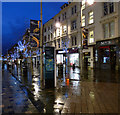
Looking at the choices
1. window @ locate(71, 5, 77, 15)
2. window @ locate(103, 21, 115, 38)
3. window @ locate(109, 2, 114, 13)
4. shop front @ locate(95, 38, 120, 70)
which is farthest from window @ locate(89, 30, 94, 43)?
window @ locate(71, 5, 77, 15)

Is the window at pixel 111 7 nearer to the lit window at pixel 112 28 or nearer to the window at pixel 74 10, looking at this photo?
the lit window at pixel 112 28

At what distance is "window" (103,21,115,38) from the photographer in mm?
20347

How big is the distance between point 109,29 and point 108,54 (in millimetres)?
4375

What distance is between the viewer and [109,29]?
68.1ft

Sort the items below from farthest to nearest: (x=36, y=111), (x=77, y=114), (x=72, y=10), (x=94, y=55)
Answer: (x=72, y=10), (x=94, y=55), (x=36, y=111), (x=77, y=114)

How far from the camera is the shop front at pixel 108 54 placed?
19.1 m

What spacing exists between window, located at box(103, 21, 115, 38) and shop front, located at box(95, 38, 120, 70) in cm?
131

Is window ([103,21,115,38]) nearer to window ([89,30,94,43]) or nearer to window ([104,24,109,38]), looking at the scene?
window ([104,24,109,38])

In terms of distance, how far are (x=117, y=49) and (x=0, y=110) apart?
61.3 feet

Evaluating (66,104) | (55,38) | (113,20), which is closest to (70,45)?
(55,38)

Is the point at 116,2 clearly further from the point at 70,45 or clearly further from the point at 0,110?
the point at 0,110

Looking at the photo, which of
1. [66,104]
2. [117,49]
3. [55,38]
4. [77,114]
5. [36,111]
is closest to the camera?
[77,114]

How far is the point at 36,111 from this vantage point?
441 cm

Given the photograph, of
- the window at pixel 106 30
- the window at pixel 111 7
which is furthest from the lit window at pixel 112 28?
the window at pixel 111 7
